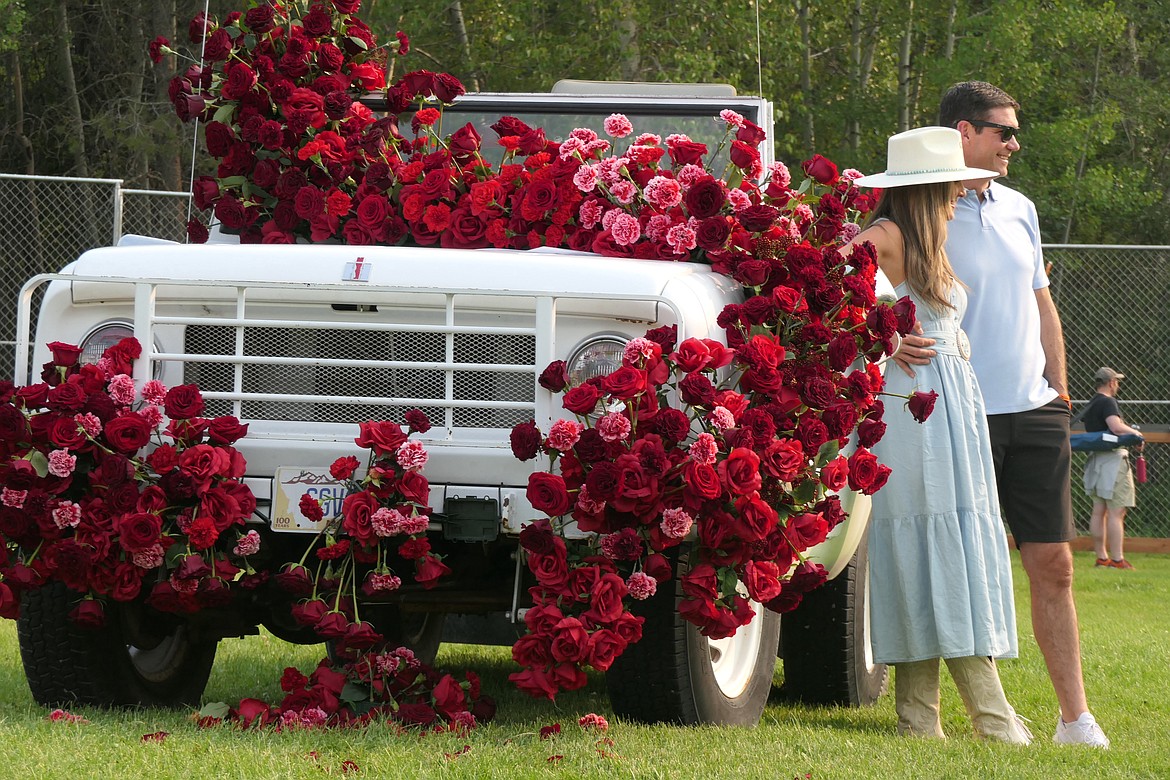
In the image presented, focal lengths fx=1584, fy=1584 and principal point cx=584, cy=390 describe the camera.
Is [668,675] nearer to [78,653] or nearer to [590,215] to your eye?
[590,215]

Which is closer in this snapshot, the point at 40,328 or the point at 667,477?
the point at 667,477

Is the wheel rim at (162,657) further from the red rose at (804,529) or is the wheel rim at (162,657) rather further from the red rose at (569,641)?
the red rose at (804,529)

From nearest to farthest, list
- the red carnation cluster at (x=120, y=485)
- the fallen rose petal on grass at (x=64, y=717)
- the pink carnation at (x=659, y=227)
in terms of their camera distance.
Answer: the red carnation cluster at (x=120, y=485) < the fallen rose petal on grass at (x=64, y=717) < the pink carnation at (x=659, y=227)

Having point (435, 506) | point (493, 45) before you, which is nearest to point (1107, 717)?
point (435, 506)

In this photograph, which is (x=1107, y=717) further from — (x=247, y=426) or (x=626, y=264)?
(x=247, y=426)

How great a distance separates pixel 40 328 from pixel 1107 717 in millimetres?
3792

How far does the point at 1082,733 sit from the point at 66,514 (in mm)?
3116

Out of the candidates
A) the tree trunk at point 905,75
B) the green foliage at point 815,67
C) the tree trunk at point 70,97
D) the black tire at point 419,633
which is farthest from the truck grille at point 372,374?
the tree trunk at point 70,97

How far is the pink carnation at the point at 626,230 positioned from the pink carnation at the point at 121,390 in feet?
5.08

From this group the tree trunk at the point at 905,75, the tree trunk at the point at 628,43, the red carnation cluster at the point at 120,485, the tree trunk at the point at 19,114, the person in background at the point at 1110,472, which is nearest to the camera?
the red carnation cluster at the point at 120,485

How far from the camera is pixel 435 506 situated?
423 centimetres

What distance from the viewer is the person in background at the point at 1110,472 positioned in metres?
13.6

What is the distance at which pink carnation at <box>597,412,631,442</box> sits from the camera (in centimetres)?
404

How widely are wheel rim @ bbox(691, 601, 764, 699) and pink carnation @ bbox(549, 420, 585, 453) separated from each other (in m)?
1.06
